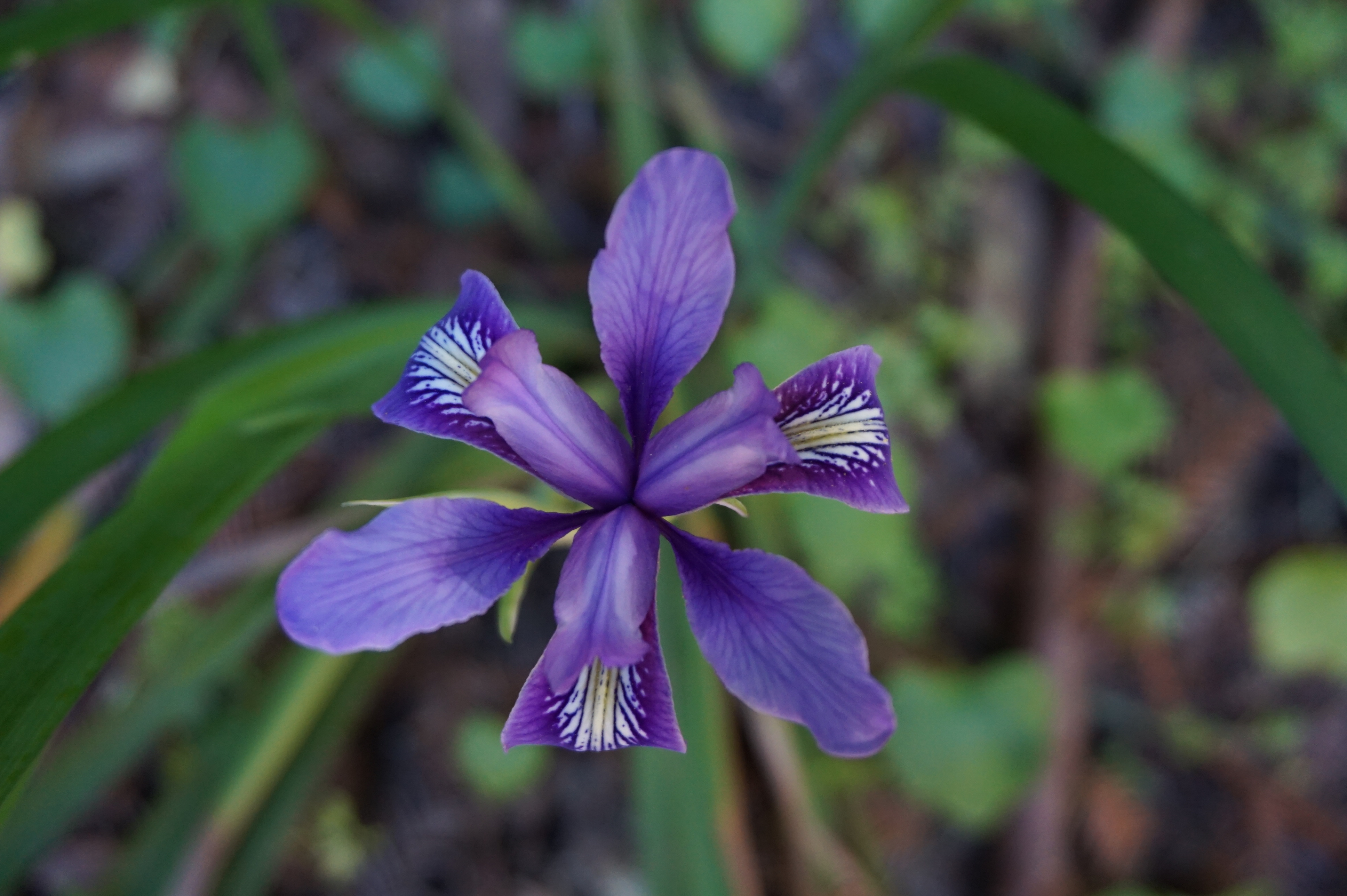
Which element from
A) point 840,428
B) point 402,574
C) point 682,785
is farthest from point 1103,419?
point 402,574

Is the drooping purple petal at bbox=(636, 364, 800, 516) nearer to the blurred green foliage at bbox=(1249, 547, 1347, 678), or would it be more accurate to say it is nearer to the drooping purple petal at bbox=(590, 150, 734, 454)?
the drooping purple petal at bbox=(590, 150, 734, 454)

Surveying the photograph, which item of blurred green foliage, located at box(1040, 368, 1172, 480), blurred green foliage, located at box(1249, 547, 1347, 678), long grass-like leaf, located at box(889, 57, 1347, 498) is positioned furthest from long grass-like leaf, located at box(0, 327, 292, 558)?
blurred green foliage, located at box(1249, 547, 1347, 678)

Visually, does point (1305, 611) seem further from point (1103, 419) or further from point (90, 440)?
point (90, 440)

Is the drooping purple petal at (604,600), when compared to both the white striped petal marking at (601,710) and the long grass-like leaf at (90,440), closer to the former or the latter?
the white striped petal marking at (601,710)

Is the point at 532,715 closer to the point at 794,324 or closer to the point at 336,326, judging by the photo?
the point at 336,326

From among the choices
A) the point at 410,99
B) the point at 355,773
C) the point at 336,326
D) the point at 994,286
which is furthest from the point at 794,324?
the point at 355,773

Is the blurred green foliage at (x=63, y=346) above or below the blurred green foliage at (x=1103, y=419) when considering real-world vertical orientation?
below

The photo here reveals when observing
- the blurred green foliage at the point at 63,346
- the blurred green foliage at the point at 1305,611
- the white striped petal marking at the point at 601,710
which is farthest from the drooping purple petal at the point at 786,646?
the blurred green foliage at the point at 1305,611
